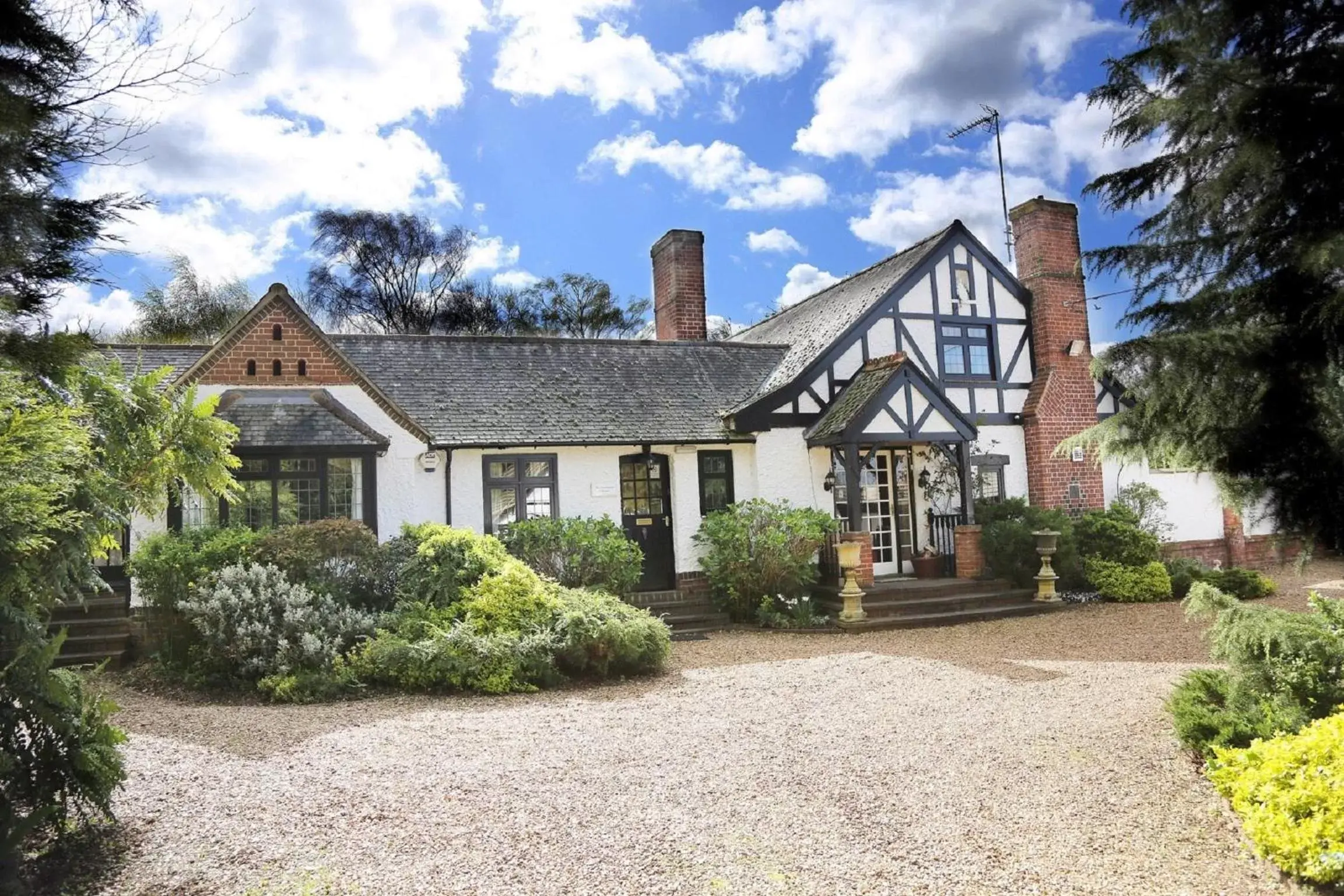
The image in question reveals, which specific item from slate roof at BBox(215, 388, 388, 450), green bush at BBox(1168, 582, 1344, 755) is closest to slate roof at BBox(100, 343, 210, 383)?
slate roof at BBox(215, 388, 388, 450)

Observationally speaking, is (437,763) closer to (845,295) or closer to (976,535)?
(976,535)

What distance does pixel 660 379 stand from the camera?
16.7 m

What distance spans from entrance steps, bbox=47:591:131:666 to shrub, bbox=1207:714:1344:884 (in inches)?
456

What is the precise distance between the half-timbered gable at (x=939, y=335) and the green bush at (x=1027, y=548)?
226 cm

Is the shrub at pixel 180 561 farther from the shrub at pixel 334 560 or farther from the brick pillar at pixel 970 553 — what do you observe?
the brick pillar at pixel 970 553

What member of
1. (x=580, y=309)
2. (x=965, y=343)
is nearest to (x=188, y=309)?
(x=580, y=309)

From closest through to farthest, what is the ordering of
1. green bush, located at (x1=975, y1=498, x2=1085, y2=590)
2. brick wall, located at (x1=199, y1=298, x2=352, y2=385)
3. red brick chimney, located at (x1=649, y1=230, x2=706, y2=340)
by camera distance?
brick wall, located at (x1=199, y1=298, x2=352, y2=385), green bush, located at (x1=975, y1=498, x2=1085, y2=590), red brick chimney, located at (x1=649, y1=230, x2=706, y2=340)

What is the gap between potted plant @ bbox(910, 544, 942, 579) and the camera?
51.4 ft

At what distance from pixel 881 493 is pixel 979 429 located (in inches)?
93.3

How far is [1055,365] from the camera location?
56.3 feet

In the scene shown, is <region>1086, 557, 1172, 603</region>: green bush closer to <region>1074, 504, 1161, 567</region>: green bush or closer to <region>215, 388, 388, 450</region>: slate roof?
<region>1074, 504, 1161, 567</region>: green bush

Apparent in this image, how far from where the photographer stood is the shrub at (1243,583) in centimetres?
1535

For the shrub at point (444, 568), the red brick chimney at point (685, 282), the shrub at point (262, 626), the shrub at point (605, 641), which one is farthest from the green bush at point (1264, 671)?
the red brick chimney at point (685, 282)

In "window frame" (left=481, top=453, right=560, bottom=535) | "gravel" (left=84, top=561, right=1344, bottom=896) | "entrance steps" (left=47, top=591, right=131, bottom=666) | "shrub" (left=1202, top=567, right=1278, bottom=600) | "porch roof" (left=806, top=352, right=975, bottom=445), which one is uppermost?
"porch roof" (left=806, top=352, right=975, bottom=445)
